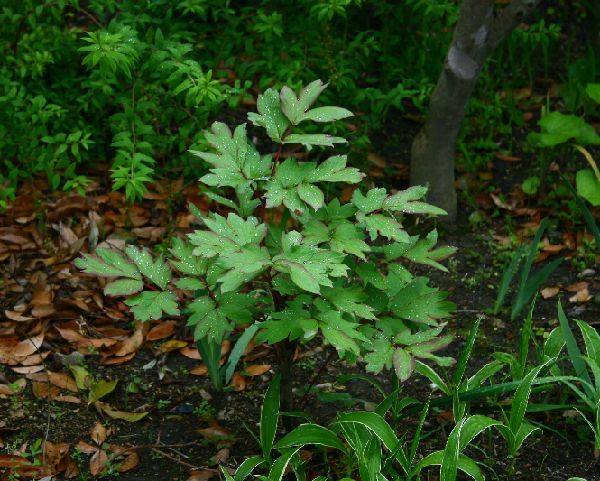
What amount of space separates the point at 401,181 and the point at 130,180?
1421mm

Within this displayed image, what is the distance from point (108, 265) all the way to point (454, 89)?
192 centimetres

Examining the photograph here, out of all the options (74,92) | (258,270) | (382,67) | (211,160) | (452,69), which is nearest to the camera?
(258,270)

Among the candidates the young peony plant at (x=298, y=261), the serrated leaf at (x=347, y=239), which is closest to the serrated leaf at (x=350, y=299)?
the young peony plant at (x=298, y=261)

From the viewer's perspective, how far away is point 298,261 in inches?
87.9

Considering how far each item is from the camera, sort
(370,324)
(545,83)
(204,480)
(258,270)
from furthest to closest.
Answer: (545,83) → (204,480) → (370,324) → (258,270)

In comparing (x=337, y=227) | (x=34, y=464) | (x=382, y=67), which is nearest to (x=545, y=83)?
(x=382, y=67)

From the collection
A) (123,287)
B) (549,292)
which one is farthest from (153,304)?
(549,292)

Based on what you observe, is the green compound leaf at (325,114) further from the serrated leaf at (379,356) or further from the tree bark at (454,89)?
the tree bark at (454,89)

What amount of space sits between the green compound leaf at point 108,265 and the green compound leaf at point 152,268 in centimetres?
2

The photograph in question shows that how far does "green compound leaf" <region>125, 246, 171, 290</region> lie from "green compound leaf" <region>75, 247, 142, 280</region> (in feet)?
0.07

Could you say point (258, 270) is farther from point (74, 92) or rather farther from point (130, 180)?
point (74, 92)

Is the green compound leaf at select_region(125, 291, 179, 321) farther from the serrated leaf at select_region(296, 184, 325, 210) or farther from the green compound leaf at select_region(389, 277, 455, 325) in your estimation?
the green compound leaf at select_region(389, 277, 455, 325)

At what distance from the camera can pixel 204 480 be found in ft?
9.29

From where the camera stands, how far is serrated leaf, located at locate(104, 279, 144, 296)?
2477 mm
